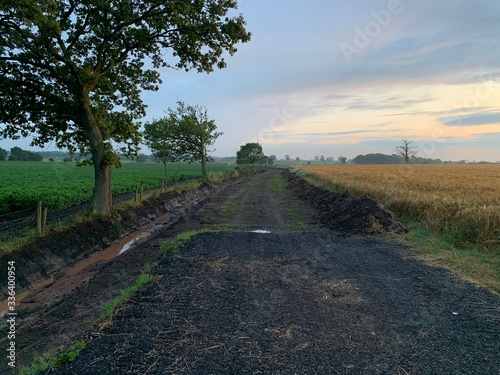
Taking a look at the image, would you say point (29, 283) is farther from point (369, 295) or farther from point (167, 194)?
point (167, 194)

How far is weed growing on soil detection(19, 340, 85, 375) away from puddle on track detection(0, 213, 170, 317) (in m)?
3.59

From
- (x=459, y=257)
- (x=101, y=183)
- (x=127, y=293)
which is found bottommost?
(x=127, y=293)

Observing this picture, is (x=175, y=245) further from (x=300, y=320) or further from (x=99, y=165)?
(x=300, y=320)

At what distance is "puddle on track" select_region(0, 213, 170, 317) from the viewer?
7.62 m

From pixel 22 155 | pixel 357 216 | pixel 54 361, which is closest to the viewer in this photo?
pixel 54 361

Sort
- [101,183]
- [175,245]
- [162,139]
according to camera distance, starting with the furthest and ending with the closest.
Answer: [162,139], [101,183], [175,245]

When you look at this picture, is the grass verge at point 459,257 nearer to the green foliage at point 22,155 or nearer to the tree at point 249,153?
the tree at point 249,153

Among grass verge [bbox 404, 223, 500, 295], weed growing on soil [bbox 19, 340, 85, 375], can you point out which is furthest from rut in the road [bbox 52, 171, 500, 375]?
grass verge [bbox 404, 223, 500, 295]

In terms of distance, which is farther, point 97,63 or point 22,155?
point 22,155

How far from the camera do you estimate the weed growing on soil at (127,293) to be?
231 inches

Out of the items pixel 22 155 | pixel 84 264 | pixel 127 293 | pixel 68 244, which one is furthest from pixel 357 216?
pixel 22 155

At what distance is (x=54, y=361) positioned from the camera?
4.21 metres

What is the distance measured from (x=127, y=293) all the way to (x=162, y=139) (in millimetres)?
31120

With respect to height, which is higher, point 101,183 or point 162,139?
point 162,139
